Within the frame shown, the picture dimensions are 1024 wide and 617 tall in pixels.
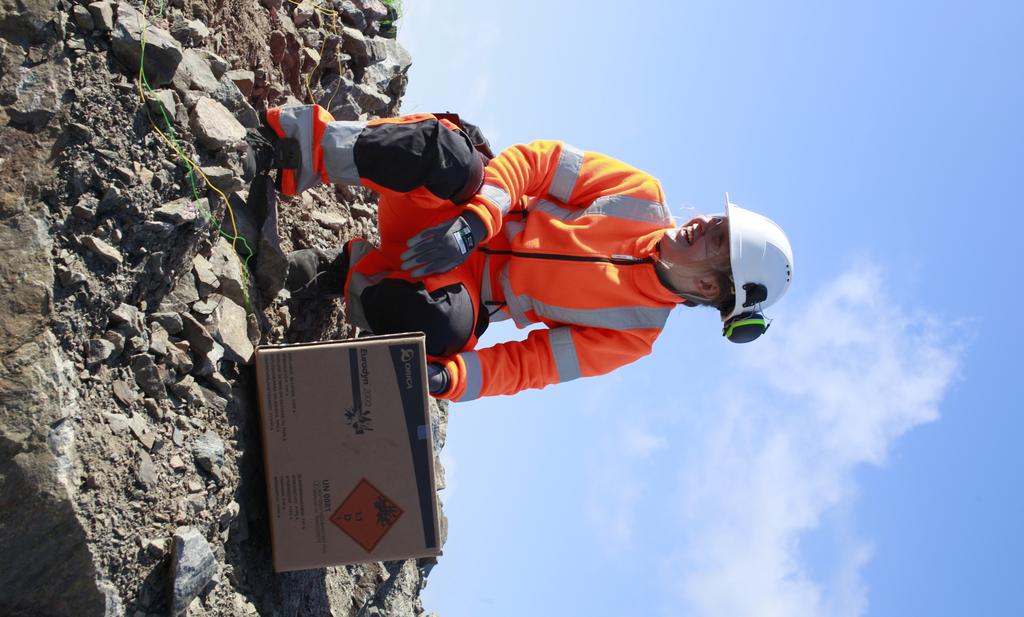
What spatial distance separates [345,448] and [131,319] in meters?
0.91

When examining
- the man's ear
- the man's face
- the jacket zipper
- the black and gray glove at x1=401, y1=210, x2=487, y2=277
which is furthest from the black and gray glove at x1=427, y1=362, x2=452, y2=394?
the man's ear

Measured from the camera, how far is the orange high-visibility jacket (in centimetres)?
383

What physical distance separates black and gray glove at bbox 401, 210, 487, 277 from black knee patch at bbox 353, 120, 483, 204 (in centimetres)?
14

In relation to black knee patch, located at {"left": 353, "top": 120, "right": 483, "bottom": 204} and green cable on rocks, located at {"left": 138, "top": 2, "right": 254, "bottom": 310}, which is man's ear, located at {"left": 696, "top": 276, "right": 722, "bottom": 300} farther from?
green cable on rocks, located at {"left": 138, "top": 2, "right": 254, "bottom": 310}

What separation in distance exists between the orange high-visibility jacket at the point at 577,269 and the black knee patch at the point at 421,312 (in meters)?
0.13

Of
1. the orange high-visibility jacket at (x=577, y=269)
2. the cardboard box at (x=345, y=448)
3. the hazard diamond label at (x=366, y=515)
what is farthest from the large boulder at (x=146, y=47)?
the hazard diamond label at (x=366, y=515)

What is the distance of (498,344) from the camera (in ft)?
12.8

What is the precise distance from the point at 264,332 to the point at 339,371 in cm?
68

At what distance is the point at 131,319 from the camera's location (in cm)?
278

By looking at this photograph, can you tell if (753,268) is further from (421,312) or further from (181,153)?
(181,153)

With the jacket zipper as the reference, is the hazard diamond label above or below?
below

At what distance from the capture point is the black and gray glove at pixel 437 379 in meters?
3.56

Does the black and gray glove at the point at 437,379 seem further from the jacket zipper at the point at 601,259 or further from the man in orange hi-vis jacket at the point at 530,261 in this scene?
the jacket zipper at the point at 601,259

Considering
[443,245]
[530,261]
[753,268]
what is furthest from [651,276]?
[443,245]
